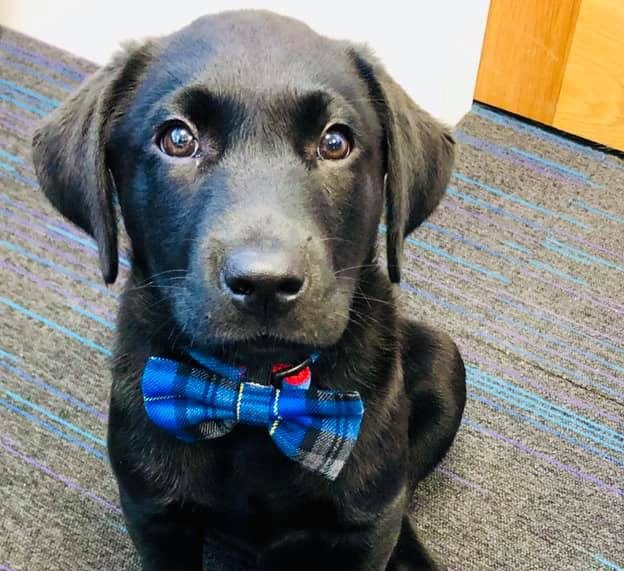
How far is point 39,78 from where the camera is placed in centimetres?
283

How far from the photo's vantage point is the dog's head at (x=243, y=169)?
1150 millimetres

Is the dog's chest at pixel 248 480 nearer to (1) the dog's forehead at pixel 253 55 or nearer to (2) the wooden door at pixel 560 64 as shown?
(1) the dog's forehead at pixel 253 55

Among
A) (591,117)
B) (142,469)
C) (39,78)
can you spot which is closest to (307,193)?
(142,469)

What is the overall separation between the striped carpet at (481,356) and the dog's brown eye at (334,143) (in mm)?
860

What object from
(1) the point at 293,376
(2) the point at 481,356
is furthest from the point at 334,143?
(2) the point at 481,356

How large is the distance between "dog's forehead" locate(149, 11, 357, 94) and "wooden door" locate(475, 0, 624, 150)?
139 centimetres

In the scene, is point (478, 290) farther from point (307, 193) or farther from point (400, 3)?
point (307, 193)

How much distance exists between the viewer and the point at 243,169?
120 cm

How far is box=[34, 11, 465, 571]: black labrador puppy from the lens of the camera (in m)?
1.17

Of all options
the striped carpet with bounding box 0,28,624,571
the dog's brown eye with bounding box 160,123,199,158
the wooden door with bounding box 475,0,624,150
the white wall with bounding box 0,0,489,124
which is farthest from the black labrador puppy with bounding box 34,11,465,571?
the wooden door with bounding box 475,0,624,150

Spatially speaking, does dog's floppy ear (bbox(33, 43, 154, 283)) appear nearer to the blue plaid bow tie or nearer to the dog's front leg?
the blue plaid bow tie

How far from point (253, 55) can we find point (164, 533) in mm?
740

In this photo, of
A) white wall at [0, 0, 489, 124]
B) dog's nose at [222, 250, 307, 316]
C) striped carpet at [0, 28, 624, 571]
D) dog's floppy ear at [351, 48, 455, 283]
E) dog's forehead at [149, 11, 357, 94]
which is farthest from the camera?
white wall at [0, 0, 489, 124]

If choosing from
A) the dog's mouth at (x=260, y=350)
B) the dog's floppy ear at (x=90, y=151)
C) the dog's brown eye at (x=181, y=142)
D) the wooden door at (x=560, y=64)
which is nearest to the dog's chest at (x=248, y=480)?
the dog's mouth at (x=260, y=350)
